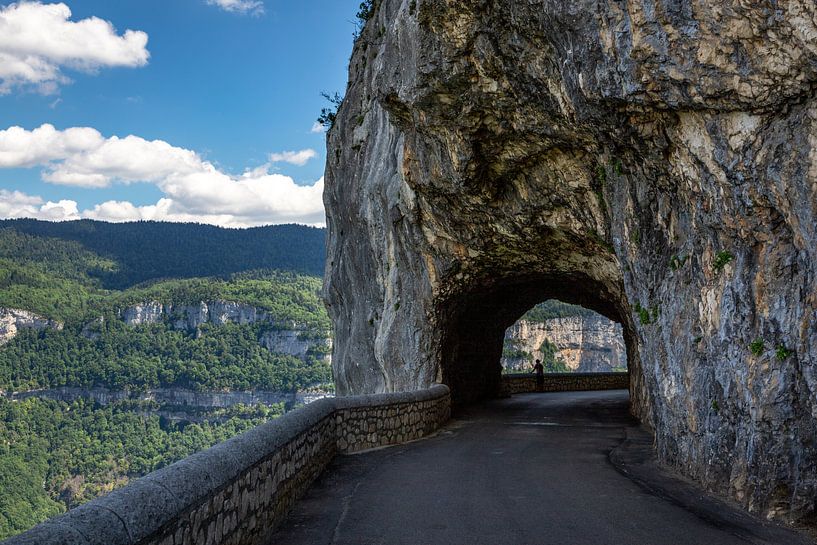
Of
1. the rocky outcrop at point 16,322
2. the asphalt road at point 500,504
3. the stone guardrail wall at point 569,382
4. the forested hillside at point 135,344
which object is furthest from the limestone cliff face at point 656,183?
the rocky outcrop at point 16,322

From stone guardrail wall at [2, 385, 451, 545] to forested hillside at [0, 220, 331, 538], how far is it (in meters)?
105

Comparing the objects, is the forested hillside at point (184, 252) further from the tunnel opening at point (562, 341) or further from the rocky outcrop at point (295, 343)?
the tunnel opening at point (562, 341)

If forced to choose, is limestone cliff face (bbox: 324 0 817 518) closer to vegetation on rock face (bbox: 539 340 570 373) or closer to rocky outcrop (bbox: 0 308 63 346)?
vegetation on rock face (bbox: 539 340 570 373)

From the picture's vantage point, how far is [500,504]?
29.2ft

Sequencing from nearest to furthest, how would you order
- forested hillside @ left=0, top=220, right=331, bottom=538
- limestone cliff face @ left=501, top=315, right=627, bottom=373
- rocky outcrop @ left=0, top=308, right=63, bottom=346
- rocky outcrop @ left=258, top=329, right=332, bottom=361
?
limestone cliff face @ left=501, top=315, right=627, bottom=373 < forested hillside @ left=0, top=220, right=331, bottom=538 < rocky outcrop @ left=0, top=308, right=63, bottom=346 < rocky outcrop @ left=258, top=329, right=332, bottom=361

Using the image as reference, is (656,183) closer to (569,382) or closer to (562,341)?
(569,382)

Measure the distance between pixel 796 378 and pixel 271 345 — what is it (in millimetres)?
152055

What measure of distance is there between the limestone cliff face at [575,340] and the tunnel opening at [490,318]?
66.9 meters

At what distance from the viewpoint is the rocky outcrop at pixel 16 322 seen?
149125mm

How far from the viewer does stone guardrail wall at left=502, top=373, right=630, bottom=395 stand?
33062mm

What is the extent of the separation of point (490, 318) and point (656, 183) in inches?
657

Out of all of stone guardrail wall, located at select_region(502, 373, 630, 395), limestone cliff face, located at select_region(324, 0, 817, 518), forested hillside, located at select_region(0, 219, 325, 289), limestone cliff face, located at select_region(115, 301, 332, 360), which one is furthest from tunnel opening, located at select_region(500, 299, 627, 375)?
forested hillside, located at select_region(0, 219, 325, 289)

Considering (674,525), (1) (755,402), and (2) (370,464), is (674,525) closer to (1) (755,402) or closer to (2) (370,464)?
(1) (755,402)

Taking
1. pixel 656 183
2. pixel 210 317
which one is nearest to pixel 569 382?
pixel 656 183
